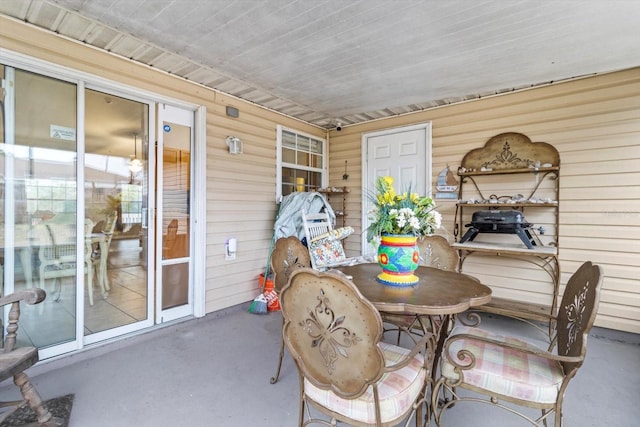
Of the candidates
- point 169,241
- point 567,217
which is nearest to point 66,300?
point 169,241

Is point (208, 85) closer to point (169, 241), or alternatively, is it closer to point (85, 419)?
point (169, 241)

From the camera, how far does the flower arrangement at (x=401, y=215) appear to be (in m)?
1.81

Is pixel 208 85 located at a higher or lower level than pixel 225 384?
higher

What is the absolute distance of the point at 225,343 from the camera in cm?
292

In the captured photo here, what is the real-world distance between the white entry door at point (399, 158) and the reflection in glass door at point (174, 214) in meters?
2.35

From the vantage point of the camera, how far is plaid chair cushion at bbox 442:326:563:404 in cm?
144

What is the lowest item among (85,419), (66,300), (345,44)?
(85,419)

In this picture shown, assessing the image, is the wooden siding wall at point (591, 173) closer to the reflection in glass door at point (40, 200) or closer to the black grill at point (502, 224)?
the black grill at point (502, 224)

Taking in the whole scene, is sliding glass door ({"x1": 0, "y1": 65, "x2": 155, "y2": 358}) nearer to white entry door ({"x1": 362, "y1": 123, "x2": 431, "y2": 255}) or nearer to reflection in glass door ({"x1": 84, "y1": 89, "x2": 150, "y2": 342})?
reflection in glass door ({"x1": 84, "y1": 89, "x2": 150, "y2": 342})

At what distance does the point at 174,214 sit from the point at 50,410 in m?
1.93

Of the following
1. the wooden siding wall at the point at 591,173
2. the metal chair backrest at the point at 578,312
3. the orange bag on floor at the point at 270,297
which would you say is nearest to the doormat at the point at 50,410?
the orange bag on floor at the point at 270,297

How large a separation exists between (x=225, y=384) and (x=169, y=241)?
69.7 inches

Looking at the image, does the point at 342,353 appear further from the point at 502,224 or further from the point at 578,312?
the point at 502,224

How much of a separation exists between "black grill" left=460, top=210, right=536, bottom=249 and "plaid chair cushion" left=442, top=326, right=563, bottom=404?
1857 mm
